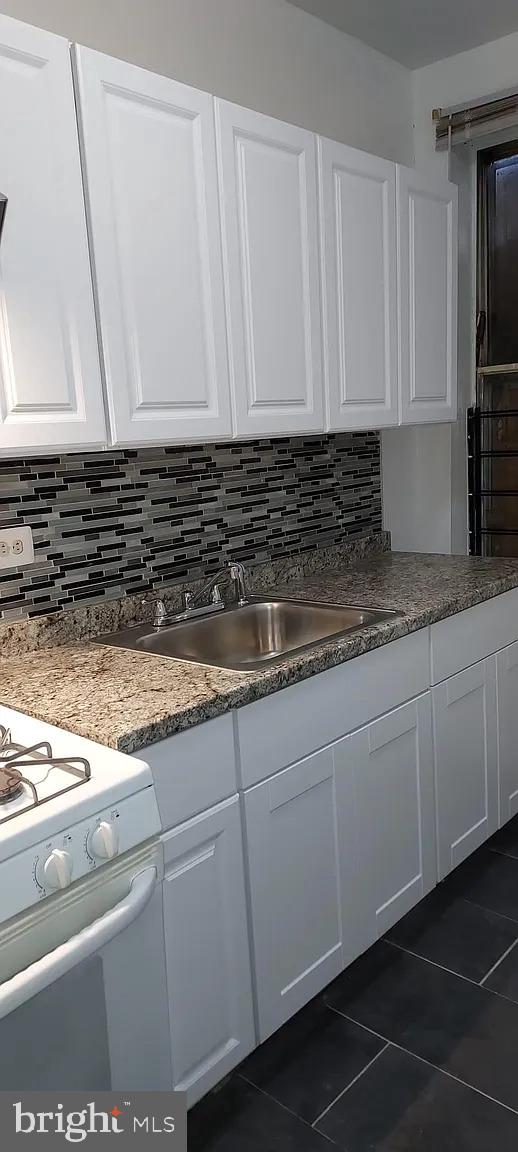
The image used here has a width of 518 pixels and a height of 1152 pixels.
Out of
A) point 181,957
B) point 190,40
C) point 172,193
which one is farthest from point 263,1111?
point 190,40

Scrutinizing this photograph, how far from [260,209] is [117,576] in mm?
942

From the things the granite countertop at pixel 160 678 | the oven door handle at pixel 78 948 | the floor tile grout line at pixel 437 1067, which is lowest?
the floor tile grout line at pixel 437 1067

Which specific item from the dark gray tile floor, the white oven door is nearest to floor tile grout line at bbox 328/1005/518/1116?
the dark gray tile floor

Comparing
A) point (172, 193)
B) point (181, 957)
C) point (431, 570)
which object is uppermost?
point (172, 193)

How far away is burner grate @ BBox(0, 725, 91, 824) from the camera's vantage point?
1.09 meters

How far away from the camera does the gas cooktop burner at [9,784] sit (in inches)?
42.8

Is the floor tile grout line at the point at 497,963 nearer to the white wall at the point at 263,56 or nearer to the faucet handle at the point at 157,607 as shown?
the faucet handle at the point at 157,607

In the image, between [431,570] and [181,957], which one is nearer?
[181,957]

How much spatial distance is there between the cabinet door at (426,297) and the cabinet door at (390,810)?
38.4 inches

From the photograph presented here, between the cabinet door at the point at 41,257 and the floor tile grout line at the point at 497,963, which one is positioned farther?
the floor tile grout line at the point at 497,963

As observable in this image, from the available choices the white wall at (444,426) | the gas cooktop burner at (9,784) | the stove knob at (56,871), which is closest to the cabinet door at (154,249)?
the gas cooktop burner at (9,784)

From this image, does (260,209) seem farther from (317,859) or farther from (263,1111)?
(263,1111)

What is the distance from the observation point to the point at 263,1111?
60.8 inches

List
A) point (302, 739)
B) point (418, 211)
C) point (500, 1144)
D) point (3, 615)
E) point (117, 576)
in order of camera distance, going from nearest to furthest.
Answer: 1. point (500, 1144)
2. point (302, 739)
3. point (3, 615)
4. point (117, 576)
5. point (418, 211)
